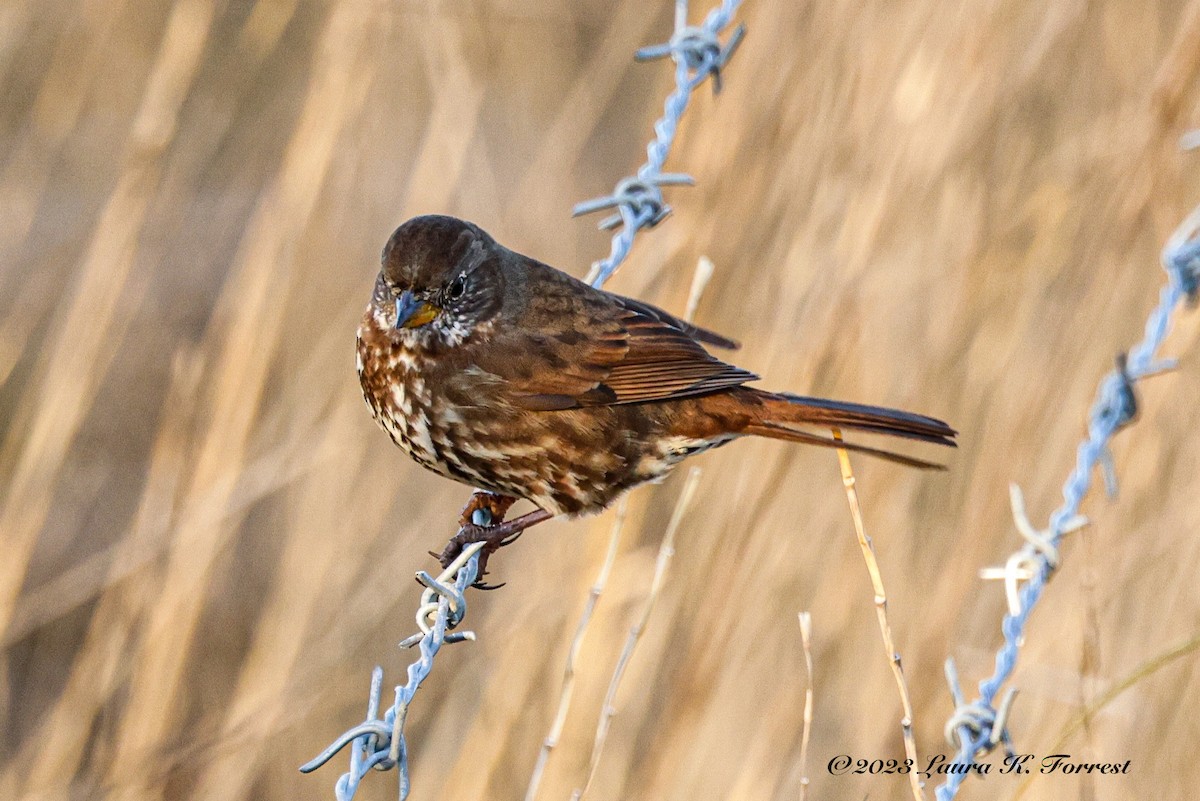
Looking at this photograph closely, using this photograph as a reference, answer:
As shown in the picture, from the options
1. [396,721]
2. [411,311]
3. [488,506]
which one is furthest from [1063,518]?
[488,506]

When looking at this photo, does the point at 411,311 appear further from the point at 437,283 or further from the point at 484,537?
the point at 484,537

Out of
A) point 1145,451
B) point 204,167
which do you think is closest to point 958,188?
point 1145,451

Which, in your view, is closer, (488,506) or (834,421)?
(834,421)

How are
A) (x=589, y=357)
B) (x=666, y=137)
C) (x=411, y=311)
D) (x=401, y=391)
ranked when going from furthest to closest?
(x=589, y=357)
(x=401, y=391)
(x=411, y=311)
(x=666, y=137)

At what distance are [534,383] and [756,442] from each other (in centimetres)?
61

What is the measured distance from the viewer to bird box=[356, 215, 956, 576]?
303 centimetres

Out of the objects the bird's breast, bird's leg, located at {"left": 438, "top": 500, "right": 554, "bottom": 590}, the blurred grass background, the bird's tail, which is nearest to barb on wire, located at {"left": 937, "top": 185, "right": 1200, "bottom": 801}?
the bird's tail

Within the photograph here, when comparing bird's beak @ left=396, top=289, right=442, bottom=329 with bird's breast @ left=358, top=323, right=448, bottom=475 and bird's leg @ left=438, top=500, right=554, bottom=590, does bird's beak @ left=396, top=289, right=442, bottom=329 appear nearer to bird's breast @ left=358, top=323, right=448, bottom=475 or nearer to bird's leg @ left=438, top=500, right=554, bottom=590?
bird's breast @ left=358, top=323, right=448, bottom=475

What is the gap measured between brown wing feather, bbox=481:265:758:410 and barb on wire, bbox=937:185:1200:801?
1091 millimetres

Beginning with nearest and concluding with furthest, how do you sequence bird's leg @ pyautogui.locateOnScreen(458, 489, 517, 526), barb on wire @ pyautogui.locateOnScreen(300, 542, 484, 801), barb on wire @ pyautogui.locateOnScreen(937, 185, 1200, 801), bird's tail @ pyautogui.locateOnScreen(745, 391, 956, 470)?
barb on wire @ pyautogui.locateOnScreen(300, 542, 484, 801), barb on wire @ pyautogui.locateOnScreen(937, 185, 1200, 801), bird's tail @ pyautogui.locateOnScreen(745, 391, 956, 470), bird's leg @ pyautogui.locateOnScreen(458, 489, 517, 526)

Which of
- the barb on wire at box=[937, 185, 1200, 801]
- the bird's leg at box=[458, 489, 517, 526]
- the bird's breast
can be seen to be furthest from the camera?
the bird's leg at box=[458, 489, 517, 526]

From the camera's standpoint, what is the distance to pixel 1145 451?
337 cm

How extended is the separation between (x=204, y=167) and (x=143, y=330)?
2.47ft

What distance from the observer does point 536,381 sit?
3.17 meters
